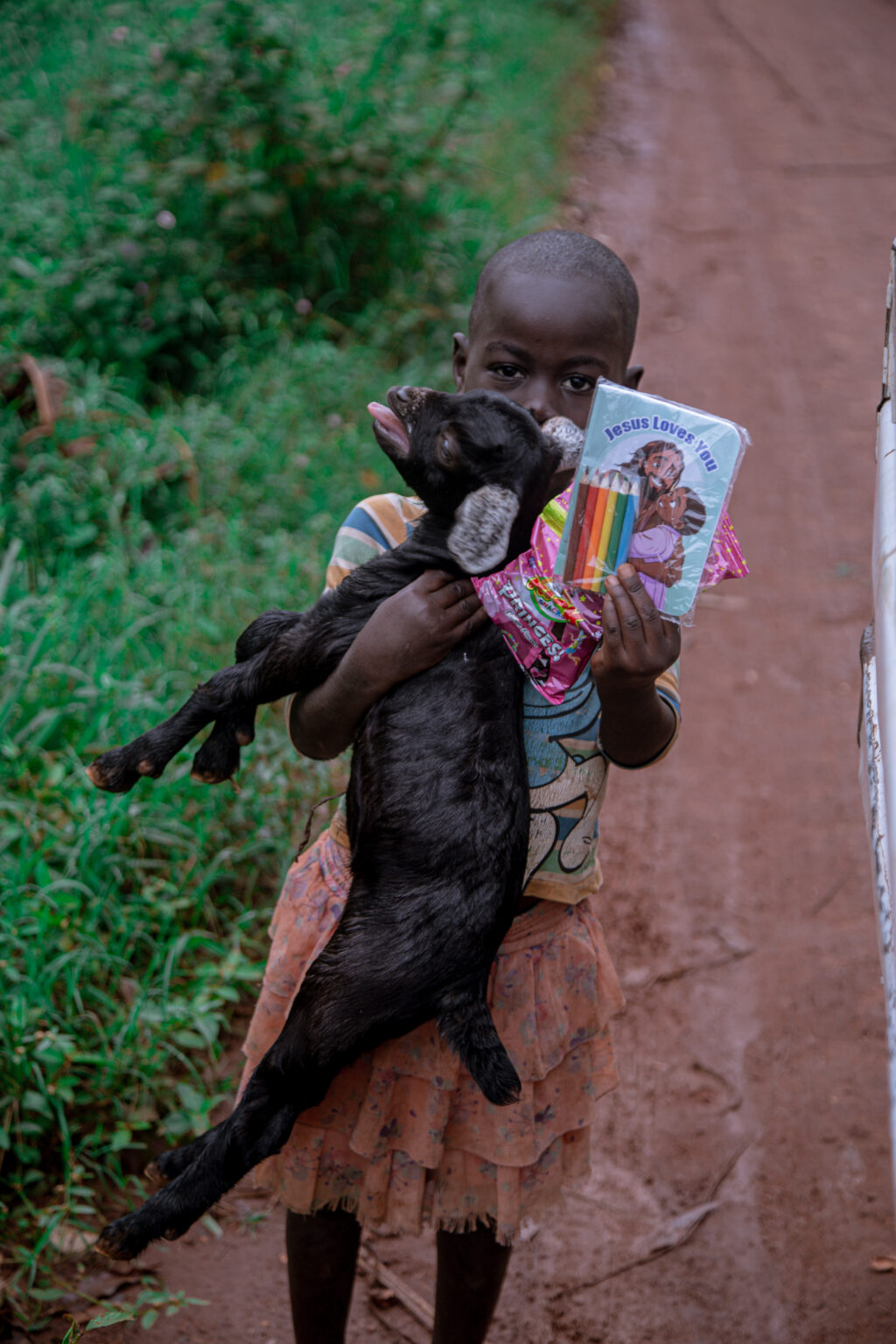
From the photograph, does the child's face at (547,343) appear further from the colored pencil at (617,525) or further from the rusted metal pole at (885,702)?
the rusted metal pole at (885,702)

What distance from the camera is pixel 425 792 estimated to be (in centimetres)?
186

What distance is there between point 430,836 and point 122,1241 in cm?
84

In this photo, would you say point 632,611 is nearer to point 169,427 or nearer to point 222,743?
point 222,743

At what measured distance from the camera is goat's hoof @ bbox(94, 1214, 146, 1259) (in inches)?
74.2

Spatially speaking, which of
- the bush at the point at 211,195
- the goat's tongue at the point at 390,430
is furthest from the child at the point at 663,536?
the bush at the point at 211,195

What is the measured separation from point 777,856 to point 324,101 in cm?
456

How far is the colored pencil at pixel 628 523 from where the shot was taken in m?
1.67

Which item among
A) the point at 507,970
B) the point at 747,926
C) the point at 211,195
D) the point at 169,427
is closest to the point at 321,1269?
the point at 507,970

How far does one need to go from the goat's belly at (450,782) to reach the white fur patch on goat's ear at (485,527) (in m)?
0.18

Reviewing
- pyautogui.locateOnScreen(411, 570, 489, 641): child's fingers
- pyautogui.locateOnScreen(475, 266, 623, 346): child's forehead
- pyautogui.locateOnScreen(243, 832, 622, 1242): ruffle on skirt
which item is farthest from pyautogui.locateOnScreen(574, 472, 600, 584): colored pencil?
pyautogui.locateOnScreen(243, 832, 622, 1242): ruffle on skirt

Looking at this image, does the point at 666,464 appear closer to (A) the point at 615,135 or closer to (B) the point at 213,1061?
(B) the point at 213,1061

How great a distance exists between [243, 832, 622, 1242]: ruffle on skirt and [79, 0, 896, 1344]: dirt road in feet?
2.66

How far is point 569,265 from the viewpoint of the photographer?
2.07m

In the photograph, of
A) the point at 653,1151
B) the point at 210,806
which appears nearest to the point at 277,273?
the point at 210,806
